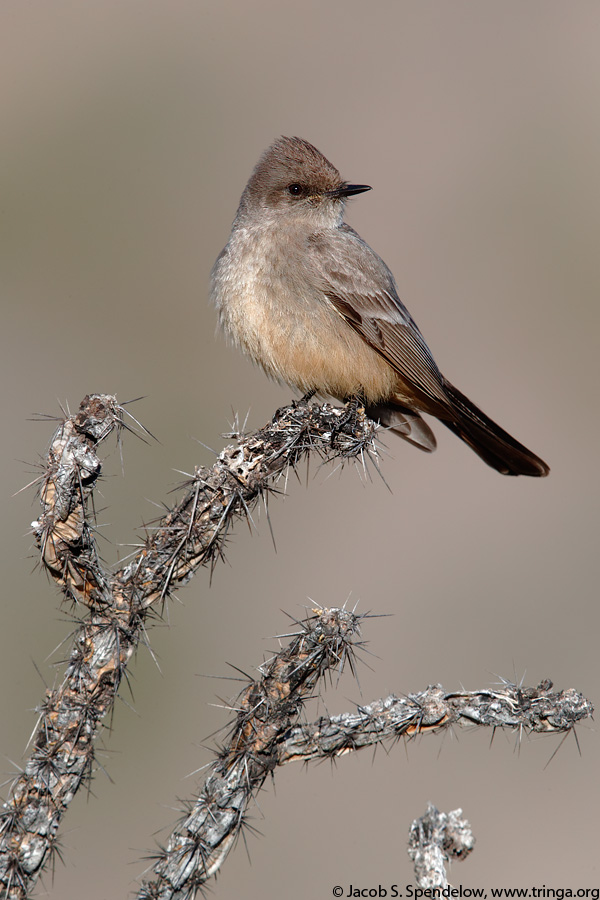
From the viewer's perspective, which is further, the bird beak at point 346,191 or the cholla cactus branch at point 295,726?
the bird beak at point 346,191

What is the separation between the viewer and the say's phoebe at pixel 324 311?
521cm

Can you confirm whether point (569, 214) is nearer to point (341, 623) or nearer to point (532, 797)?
point (532, 797)

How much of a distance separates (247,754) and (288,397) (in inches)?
294

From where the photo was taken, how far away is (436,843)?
2.83 m

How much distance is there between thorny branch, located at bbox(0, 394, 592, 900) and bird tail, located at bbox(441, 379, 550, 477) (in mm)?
2618

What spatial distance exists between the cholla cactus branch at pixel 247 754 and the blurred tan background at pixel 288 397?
234 centimetres

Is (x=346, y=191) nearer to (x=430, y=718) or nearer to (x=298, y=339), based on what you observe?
(x=298, y=339)

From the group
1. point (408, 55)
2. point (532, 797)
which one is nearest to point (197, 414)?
point (532, 797)

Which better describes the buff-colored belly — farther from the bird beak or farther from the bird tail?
the bird beak

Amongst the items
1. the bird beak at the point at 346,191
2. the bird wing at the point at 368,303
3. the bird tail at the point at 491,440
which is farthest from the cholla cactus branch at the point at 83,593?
the bird beak at the point at 346,191

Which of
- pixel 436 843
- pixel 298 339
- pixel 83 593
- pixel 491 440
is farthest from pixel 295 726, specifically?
pixel 491 440

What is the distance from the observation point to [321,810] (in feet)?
21.3

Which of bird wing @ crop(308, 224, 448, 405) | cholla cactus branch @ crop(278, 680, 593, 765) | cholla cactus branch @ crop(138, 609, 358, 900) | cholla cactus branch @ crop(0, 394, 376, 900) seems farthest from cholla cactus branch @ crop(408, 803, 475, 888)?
bird wing @ crop(308, 224, 448, 405)

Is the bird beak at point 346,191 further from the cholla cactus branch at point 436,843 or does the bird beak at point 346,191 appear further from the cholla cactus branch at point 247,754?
the cholla cactus branch at point 436,843
